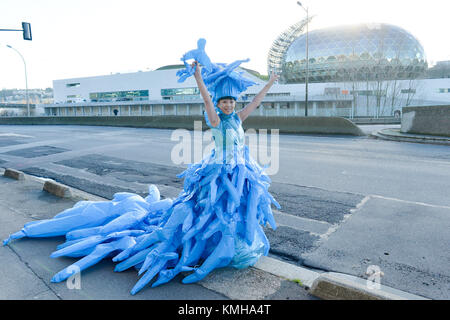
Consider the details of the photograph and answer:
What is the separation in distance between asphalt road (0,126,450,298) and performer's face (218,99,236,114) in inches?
70.1

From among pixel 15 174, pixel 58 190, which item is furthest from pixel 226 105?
pixel 15 174

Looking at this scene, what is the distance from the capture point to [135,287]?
294 cm

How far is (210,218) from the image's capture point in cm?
317

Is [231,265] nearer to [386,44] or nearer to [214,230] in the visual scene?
[214,230]

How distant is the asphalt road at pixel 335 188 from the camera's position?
370 cm

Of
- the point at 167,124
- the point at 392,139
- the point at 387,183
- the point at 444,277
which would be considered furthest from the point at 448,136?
the point at 167,124

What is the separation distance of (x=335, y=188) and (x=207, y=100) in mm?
4621

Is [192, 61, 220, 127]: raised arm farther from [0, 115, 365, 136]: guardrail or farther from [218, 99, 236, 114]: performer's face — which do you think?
[0, 115, 365, 136]: guardrail

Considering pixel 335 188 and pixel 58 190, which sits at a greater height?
pixel 58 190

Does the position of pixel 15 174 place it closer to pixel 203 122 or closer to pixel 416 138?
pixel 416 138

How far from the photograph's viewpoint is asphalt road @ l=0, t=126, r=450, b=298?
3697mm

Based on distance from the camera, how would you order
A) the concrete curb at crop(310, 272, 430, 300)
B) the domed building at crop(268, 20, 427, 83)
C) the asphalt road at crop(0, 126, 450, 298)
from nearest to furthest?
the concrete curb at crop(310, 272, 430, 300) → the asphalt road at crop(0, 126, 450, 298) → the domed building at crop(268, 20, 427, 83)

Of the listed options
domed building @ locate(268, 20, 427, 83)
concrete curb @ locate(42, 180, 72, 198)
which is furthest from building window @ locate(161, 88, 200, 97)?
concrete curb @ locate(42, 180, 72, 198)

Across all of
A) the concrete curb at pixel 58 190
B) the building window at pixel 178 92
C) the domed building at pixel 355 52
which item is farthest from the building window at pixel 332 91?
the concrete curb at pixel 58 190
